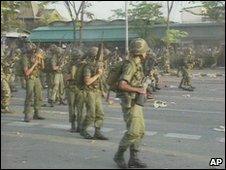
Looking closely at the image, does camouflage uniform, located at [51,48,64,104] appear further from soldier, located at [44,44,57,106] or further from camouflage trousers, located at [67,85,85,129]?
camouflage trousers, located at [67,85,85,129]

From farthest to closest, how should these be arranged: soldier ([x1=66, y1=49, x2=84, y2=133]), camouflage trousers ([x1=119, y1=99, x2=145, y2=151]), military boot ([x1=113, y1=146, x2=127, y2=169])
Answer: soldier ([x1=66, y1=49, x2=84, y2=133]) → military boot ([x1=113, y1=146, x2=127, y2=169]) → camouflage trousers ([x1=119, y1=99, x2=145, y2=151])

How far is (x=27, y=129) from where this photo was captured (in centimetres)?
957

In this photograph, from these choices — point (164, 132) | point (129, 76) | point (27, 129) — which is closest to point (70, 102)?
point (27, 129)

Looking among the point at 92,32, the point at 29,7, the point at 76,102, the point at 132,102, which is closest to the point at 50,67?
the point at 76,102

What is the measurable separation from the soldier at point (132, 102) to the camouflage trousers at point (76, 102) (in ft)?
7.81

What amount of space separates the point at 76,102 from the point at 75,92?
1.21ft

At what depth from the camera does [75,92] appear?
961 centimetres

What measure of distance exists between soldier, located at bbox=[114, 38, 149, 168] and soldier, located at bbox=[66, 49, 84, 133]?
2.45 meters

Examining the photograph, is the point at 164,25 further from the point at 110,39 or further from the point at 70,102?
the point at 70,102

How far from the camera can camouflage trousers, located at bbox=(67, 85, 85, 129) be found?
28.8ft

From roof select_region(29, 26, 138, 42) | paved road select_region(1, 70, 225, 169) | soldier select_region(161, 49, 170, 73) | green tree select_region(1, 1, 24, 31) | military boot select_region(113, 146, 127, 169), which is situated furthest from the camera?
roof select_region(29, 26, 138, 42)

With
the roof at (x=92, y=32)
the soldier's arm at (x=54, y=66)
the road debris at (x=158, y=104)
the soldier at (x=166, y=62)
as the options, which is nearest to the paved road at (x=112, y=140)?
the road debris at (x=158, y=104)

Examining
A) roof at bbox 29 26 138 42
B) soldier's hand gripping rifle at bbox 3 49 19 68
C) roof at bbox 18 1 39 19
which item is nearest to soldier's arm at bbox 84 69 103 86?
roof at bbox 18 1 39 19

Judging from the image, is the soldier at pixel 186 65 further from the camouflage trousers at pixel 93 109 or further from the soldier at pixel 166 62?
the camouflage trousers at pixel 93 109
